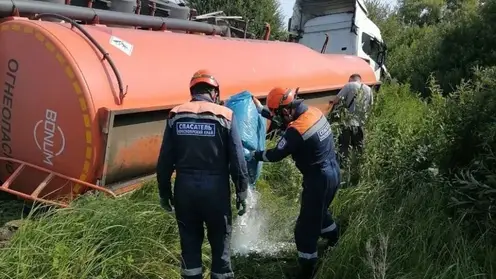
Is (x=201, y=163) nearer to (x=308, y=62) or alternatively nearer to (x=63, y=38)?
(x=63, y=38)

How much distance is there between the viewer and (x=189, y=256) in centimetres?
346

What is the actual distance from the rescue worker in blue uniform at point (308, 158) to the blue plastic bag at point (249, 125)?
22cm

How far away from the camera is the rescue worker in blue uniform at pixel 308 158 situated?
393 centimetres

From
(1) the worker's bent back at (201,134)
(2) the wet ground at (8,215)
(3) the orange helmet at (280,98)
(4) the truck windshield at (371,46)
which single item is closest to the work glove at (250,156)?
(3) the orange helmet at (280,98)

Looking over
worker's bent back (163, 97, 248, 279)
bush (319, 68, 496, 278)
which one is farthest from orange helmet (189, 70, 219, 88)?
bush (319, 68, 496, 278)

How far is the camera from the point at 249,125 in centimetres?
438

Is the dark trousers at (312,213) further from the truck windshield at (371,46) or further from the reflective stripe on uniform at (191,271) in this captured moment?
the truck windshield at (371,46)

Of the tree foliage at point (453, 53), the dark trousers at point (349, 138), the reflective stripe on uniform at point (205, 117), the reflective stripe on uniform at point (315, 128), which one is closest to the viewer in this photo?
the reflective stripe on uniform at point (205, 117)

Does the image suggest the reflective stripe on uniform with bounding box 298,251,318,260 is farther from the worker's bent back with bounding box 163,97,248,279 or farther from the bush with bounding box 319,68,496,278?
the worker's bent back with bounding box 163,97,248,279

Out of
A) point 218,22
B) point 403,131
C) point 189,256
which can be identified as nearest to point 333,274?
point 189,256

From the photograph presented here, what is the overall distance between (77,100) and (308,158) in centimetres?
179

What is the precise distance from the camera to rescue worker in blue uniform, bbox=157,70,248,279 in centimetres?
330

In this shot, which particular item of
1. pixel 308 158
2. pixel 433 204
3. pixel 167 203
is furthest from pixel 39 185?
pixel 433 204

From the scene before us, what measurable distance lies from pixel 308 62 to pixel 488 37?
7.87 m
